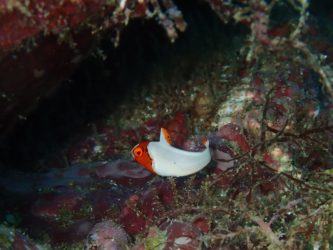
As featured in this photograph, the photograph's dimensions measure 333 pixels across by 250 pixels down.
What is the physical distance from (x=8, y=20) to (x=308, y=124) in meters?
3.47

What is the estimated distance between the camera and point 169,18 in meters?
2.90

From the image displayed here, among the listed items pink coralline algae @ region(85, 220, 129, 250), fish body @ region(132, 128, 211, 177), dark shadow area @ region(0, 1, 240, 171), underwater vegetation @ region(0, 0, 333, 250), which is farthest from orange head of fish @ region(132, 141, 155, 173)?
dark shadow area @ region(0, 1, 240, 171)

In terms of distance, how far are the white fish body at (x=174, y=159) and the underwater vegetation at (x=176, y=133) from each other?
0.17 metres

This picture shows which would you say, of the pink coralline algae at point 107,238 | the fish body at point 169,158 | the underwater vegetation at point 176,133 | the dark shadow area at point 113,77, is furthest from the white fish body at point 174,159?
the dark shadow area at point 113,77

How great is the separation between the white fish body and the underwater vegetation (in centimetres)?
17

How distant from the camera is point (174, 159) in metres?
3.83

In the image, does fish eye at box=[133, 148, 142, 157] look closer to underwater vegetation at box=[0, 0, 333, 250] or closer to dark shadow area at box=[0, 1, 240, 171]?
underwater vegetation at box=[0, 0, 333, 250]

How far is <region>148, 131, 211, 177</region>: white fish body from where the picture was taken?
3813 mm

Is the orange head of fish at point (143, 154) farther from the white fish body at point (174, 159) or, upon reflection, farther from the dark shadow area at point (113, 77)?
the dark shadow area at point (113, 77)

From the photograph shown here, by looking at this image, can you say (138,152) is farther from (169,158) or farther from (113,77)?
(113,77)

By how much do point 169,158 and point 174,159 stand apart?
5 centimetres

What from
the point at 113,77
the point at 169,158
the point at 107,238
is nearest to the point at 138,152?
the point at 169,158

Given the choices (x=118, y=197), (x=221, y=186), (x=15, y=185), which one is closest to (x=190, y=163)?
(x=221, y=186)

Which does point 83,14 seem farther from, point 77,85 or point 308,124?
point 77,85
